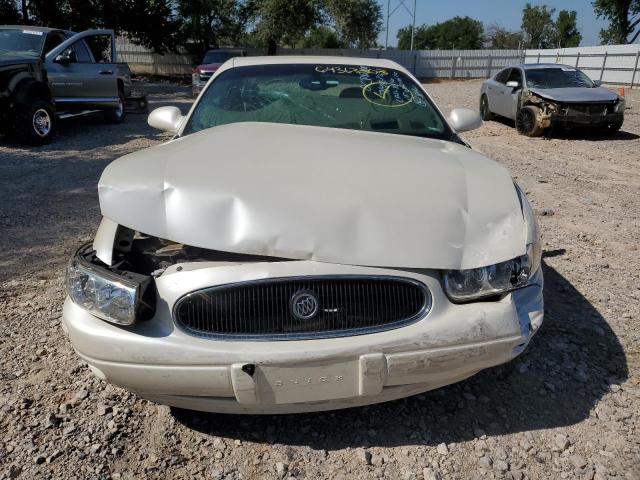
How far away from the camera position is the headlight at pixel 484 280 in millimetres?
2107

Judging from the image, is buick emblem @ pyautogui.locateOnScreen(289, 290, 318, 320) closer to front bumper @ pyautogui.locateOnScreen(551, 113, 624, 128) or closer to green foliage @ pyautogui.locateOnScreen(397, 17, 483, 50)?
front bumper @ pyautogui.locateOnScreen(551, 113, 624, 128)

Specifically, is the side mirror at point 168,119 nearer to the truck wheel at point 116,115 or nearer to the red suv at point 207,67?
the truck wheel at point 116,115

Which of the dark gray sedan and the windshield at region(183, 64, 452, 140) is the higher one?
the windshield at region(183, 64, 452, 140)

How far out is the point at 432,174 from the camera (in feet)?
8.02

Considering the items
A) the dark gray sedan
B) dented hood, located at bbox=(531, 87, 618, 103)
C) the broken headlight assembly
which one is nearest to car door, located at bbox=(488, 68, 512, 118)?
the dark gray sedan

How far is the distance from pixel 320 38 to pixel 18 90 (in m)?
46.4

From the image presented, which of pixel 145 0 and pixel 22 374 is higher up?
pixel 145 0

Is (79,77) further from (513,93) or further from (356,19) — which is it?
(356,19)

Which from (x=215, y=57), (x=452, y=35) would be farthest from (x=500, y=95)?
(x=452, y=35)

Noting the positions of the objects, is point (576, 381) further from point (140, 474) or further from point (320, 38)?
point (320, 38)

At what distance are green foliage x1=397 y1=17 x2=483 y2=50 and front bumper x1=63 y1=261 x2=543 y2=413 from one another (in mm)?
85653

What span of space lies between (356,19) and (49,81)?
2728 cm

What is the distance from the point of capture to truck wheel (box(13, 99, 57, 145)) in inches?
331

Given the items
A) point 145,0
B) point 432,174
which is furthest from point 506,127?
point 145,0
